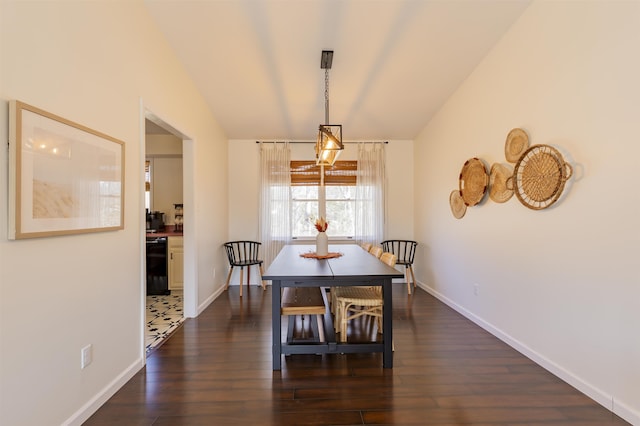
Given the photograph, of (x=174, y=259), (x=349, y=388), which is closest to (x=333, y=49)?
(x=349, y=388)

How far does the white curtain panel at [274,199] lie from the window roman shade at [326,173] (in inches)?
5.9

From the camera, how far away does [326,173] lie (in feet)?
16.9

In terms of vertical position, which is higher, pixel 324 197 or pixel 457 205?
pixel 324 197

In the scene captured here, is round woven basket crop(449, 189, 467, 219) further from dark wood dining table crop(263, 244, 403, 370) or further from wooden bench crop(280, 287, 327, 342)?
wooden bench crop(280, 287, 327, 342)

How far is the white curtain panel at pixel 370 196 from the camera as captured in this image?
5.05 m

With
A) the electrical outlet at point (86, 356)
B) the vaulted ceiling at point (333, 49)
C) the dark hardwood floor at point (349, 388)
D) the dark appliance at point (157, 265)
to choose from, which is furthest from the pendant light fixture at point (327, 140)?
the dark appliance at point (157, 265)

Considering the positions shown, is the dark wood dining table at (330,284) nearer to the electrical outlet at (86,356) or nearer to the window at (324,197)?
the electrical outlet at (86,356)

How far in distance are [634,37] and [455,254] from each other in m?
2.59

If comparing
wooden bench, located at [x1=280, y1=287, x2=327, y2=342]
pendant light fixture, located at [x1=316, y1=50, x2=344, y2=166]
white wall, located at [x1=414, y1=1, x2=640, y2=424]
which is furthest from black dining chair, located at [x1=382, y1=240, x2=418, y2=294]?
pendant light fixture, located at [x1=316, y1=50, x2=344, y2=166]

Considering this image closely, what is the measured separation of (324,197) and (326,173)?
418mm

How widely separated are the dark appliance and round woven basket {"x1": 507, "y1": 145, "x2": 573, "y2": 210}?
15.0 feet

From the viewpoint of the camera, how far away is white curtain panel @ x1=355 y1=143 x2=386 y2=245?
505cm

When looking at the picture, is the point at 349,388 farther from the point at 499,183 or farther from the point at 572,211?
the point at 499,183

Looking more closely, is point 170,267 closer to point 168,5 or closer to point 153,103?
point 153,103
